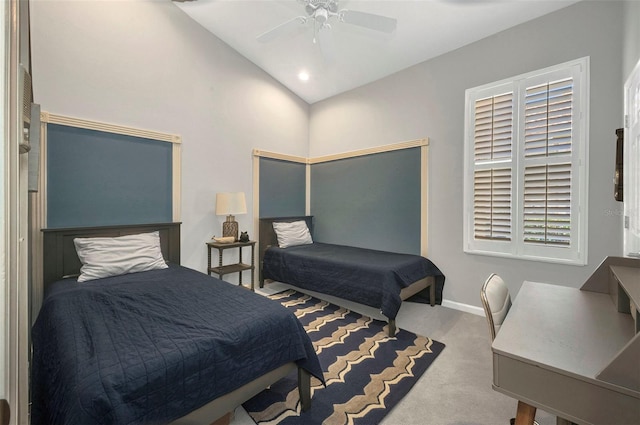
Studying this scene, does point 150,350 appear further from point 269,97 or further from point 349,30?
point 269,97

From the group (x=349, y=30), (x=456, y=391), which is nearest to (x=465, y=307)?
(x=456, y=391)

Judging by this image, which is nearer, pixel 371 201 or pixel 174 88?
pixel 174 88

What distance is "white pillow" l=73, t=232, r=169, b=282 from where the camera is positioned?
95.7 inches

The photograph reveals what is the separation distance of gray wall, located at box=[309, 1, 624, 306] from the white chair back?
1533 millimetres

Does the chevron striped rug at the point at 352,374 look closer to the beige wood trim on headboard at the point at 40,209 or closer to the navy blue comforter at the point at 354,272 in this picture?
the navy blue comforter at the point at 354,272

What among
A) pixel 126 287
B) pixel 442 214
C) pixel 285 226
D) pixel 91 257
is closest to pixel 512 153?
pixel 442 214

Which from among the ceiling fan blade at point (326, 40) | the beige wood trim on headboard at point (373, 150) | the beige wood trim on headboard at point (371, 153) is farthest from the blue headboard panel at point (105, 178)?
the beige wood trim on headboard at point (373, 150)

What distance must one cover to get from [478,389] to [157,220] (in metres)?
3.39

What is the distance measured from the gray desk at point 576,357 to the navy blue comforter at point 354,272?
4.42ft

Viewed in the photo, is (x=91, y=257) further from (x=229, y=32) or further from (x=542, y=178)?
(x=542, y=178)

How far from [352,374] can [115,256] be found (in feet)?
7.50

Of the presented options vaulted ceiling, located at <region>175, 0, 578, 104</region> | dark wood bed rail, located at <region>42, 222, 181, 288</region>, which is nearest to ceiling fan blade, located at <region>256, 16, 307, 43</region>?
vaulted ceiling, located at <region>175, 0, 578, 104</region>

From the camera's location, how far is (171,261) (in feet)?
10.6

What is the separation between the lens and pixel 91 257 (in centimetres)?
246
